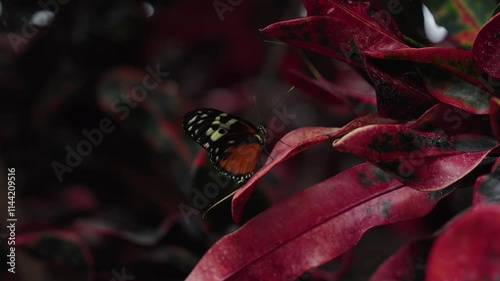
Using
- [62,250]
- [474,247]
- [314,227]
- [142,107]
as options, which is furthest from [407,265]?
[142,107]

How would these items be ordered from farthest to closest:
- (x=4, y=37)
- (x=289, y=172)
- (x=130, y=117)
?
(x=289, y=172) < (x=4, y=37) < (x=130, y=117)

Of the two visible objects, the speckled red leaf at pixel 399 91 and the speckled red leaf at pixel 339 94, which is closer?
the speckled red leaf at pixel 399 91

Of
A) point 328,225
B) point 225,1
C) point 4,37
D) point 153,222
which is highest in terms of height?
point 4,37

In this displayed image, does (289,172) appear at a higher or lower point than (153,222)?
lower

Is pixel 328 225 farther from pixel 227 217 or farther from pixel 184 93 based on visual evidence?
pixel 184 93

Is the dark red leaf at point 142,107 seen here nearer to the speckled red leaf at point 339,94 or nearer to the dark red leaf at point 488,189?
the speckled red leaf at point 339,94

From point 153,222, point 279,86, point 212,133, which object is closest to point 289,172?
point 279,86

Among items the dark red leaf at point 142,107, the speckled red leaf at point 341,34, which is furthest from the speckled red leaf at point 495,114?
the dark red leaf at point 142,107

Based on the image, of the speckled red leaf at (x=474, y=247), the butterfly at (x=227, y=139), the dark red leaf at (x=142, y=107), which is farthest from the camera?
the dark red leaf at (x=142, y=107)
